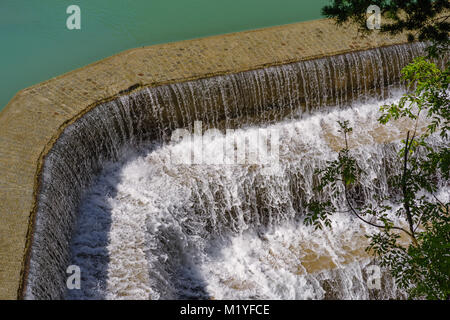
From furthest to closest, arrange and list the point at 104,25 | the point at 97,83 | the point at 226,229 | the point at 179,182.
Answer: the point at 104,25, the point at 97,83, the point at 226,229, the point at 179,182

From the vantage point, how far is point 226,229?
8.35 metres

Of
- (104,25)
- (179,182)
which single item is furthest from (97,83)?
(104,25)

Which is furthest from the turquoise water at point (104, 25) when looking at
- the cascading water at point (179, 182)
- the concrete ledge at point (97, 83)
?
the cascading water at point (179, 182)

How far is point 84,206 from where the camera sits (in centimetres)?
755

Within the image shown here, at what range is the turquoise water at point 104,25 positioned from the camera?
1040cm

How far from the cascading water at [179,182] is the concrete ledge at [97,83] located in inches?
6.2

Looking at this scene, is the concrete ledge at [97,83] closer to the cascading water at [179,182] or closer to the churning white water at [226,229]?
the cascading water at [179,182]

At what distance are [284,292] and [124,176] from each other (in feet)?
9.57

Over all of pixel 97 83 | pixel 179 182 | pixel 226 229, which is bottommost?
pixel 226 229

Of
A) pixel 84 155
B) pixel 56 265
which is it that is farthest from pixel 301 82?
pixel 56 265

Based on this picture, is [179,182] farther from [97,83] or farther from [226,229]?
[97,83]

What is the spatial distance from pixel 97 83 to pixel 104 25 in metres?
3.21
